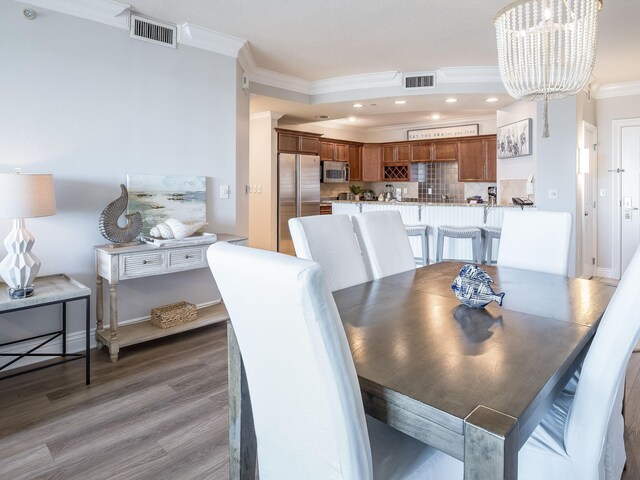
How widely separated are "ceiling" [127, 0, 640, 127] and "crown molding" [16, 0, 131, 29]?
116mm

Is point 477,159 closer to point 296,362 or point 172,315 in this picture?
point 172,315

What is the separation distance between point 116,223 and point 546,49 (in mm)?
3031

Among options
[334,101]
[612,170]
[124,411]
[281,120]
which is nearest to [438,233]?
[334,101]

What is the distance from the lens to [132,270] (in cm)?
294

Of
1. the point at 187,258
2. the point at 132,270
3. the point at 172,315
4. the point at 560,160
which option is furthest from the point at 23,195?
the point at 560,160

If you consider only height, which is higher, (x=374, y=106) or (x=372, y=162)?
(x=374, y=106)

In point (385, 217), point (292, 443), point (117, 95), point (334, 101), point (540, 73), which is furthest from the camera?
point (334, 101)

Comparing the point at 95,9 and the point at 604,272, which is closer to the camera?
the point at 95,9

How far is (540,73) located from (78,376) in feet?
11.0

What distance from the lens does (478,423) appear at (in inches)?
33.7

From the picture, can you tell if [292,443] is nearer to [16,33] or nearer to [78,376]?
[78,376]

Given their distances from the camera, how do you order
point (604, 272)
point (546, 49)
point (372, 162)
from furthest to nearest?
point (372, 162) → point (604, 272) → point (546, 49)

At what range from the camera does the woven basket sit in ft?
10.6

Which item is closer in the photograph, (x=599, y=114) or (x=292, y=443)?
(x=292, y=443)
